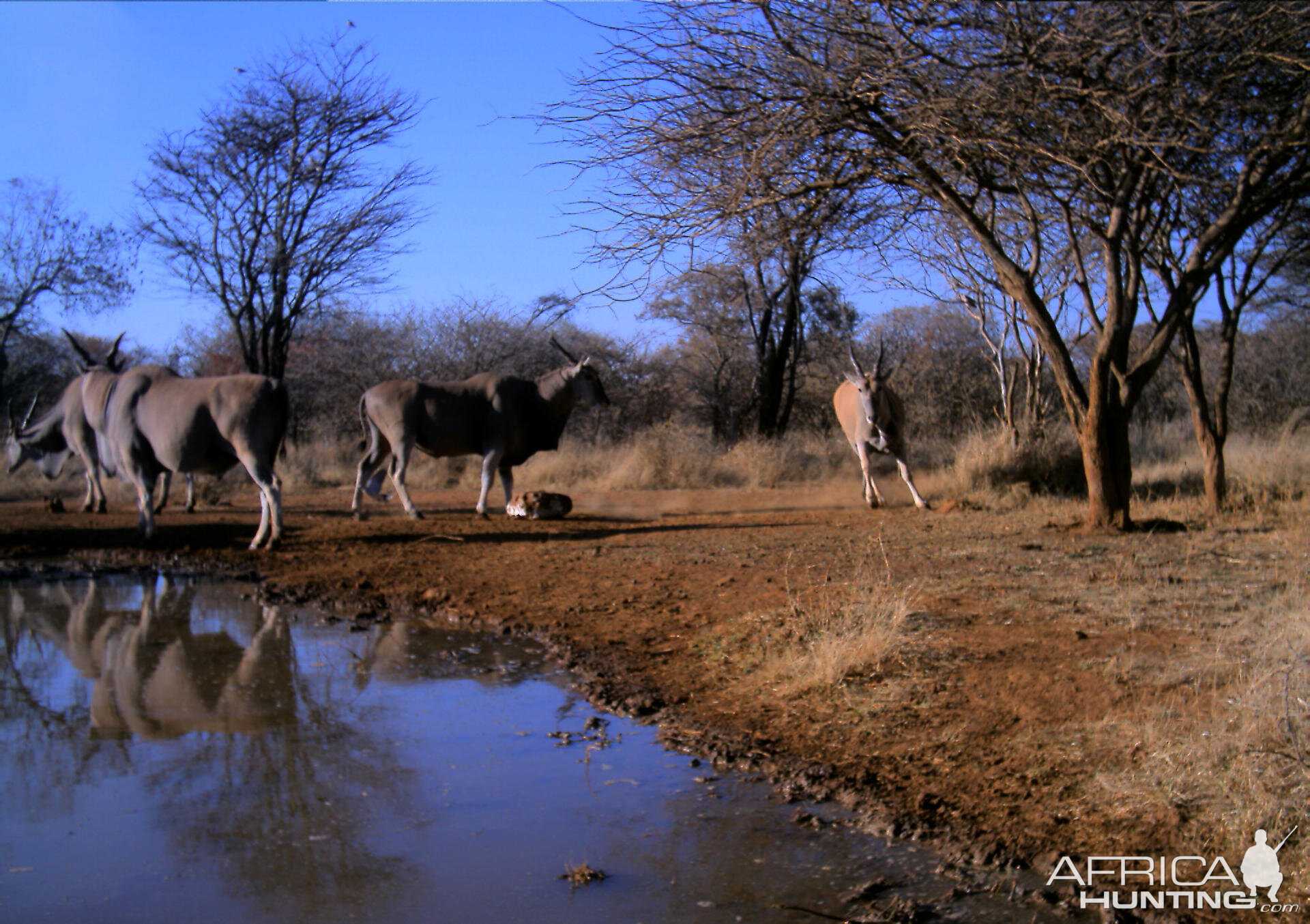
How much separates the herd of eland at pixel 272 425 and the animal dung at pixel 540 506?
0.14m

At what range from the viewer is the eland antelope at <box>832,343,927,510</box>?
14297 mm

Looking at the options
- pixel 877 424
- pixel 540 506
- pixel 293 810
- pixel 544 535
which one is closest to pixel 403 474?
pixel 540 506

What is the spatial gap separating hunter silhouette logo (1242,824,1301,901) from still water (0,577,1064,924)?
0.77 metres

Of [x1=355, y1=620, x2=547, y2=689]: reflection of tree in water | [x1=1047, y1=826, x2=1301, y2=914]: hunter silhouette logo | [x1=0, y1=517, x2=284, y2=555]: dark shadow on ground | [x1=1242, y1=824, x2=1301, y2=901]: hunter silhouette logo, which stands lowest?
[x1=1047, y1=826, x2=1301, y2=914]: hunter silhouette logo

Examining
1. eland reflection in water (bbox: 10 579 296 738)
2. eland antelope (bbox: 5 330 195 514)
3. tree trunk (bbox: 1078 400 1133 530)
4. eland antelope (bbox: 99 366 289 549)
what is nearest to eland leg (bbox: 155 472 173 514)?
eland antelope (bbox: 5 330 195 514)

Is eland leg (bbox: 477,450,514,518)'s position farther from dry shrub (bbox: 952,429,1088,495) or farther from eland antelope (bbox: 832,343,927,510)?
dry shrub (bbox: 952,429,1088,495)

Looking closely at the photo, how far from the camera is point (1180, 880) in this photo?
357cm

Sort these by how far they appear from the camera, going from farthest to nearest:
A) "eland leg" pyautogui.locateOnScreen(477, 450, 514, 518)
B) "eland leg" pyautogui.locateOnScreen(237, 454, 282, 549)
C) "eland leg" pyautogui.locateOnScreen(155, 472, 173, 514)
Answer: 1. "eland leg" pyautogui.locateOnScreen(155, 472, 173, 514)
2. "eland leg" pyautogui.locateOnScreen(477, 450, 514, 518)
3. "eland leg" pyautogui.locateOnScreen(237, 454, 282, 549)

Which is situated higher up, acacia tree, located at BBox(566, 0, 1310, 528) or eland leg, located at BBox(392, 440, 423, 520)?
acacia tree, located at BBox(566, 0, 1310, 528)

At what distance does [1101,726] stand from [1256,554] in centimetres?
489

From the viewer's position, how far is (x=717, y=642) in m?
6.67

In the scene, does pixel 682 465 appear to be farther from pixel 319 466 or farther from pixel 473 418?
pixel 319 466

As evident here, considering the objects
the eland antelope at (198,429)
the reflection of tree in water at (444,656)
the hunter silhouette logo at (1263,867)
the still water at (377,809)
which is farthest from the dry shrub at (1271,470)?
the eland antelope at (198,429)

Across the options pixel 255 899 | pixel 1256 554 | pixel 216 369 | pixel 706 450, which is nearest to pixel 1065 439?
pixel 706 450
